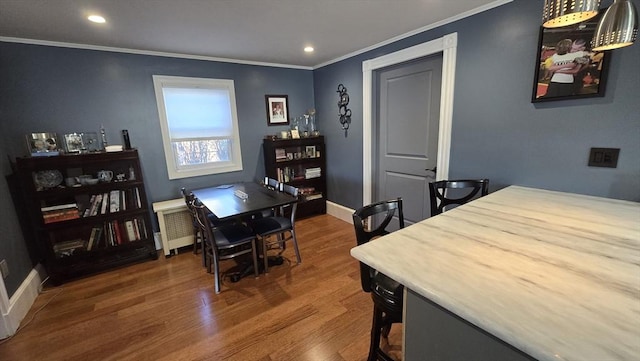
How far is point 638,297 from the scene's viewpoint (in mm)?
742

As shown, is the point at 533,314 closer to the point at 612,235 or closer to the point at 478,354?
the point at 478,354

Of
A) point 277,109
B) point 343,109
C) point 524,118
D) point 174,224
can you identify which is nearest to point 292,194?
point 174,224

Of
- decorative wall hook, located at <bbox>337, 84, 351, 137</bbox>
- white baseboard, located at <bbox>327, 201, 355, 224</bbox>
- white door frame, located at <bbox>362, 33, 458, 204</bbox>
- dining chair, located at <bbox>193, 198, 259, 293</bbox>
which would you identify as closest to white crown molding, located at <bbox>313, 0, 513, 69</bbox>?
white door frame, located at <bbox>362, 33, 458, 204</bbox>

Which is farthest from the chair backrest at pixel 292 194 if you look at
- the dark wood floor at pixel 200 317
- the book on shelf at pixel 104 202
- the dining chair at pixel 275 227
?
the book on shelf at pixel 104 202

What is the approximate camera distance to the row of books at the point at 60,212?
248 centimetres

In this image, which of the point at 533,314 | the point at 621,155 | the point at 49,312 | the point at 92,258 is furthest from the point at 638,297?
the point at 92,258

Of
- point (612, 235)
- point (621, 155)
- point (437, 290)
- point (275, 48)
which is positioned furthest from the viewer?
point (275, 48)

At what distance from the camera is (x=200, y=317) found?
204 cm

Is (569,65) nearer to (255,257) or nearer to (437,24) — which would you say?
(437,24)

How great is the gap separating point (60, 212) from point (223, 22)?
2.47m

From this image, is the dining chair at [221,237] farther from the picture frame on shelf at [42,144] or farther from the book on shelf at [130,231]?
the picture frame on shelf at [42,144]

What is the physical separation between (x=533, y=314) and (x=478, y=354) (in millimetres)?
205

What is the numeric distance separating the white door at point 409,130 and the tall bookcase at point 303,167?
3.59 feet

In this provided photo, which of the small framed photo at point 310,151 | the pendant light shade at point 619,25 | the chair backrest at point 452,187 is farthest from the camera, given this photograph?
the small framed photo at point 310,151
